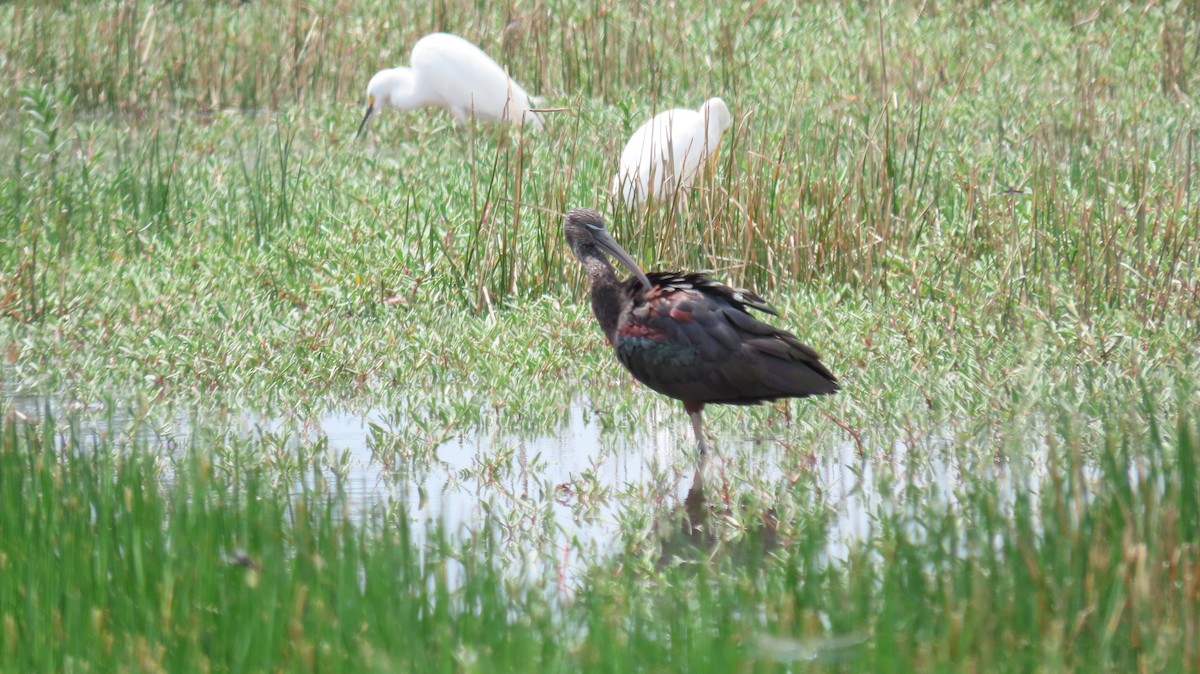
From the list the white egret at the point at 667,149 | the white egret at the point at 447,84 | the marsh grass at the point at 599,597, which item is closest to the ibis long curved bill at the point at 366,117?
the white egret at the point at 447,84

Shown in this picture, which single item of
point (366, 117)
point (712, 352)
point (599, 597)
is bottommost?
point (599, 597)

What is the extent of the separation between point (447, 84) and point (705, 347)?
18.2ft

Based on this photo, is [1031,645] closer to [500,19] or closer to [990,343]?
[990,343]

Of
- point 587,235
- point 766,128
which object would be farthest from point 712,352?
point 766,128

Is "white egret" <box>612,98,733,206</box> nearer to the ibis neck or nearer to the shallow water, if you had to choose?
the ibis neck

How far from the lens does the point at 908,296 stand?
6340 mm

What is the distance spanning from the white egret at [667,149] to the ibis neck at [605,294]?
1.38 metres

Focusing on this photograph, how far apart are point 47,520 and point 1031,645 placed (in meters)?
2.12

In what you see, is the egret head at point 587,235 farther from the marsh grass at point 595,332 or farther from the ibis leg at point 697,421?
the ibis leg at point 697,421

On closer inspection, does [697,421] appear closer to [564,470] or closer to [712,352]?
[712,352]

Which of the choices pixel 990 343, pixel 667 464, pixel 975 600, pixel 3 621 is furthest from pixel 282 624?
pixel 990 343

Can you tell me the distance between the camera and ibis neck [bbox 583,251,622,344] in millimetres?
5164

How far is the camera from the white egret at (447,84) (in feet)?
32.5

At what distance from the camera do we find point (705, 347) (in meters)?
4.80
